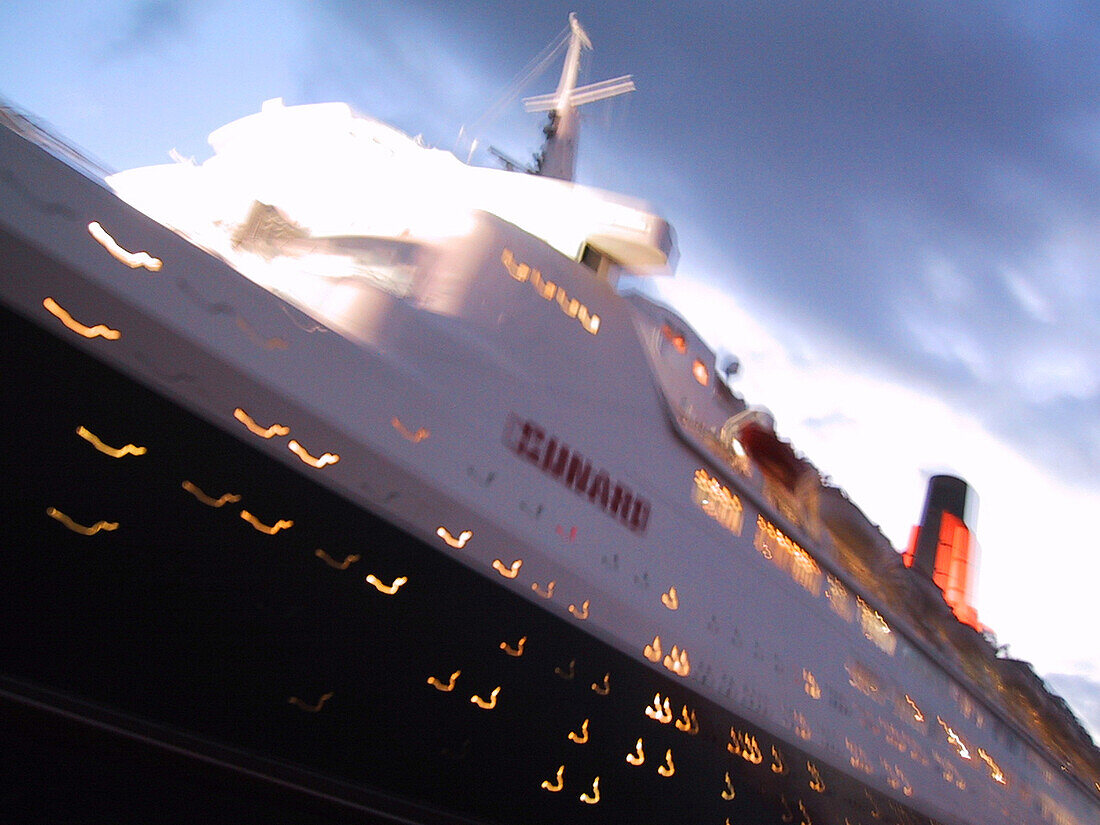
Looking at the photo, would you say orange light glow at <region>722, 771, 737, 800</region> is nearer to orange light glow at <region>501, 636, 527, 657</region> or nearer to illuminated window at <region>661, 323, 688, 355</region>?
orange light glow at <region>501, 636, 527, 657</region>

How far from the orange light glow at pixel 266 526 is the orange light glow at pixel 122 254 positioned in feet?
4.65

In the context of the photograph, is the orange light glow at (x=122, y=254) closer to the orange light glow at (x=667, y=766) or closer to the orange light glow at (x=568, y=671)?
the orange light glow at (x=568, y=671)

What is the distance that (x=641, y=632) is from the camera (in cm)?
712

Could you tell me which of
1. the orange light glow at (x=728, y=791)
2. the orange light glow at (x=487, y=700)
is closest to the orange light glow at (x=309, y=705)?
the orange light glow at (x=487, y=700)

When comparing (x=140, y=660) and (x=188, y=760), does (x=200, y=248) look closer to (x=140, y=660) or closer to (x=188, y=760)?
(x=140, y=660)

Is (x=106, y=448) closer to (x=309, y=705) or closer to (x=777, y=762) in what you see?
(x=309, y=705)

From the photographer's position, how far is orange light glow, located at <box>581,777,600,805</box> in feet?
21.7

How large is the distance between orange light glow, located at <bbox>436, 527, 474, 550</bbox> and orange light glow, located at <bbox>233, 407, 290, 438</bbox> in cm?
124

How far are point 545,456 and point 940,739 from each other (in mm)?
11427

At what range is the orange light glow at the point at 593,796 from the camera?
6.61m

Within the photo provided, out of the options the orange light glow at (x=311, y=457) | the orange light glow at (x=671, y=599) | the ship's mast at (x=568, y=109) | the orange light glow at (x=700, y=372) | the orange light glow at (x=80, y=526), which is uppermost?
the ship's mast at (x=568, y=109)

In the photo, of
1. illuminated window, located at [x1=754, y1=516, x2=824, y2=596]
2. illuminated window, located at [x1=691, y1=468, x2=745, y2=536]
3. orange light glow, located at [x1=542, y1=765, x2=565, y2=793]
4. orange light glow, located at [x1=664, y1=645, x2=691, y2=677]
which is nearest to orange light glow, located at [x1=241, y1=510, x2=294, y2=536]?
orange light glow, located at [x1=542, y1=765, x2=565, y2=793]

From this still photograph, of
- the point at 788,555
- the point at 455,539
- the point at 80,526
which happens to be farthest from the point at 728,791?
the point at 80,526

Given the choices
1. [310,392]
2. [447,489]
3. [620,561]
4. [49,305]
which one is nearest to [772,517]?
[620,561]
